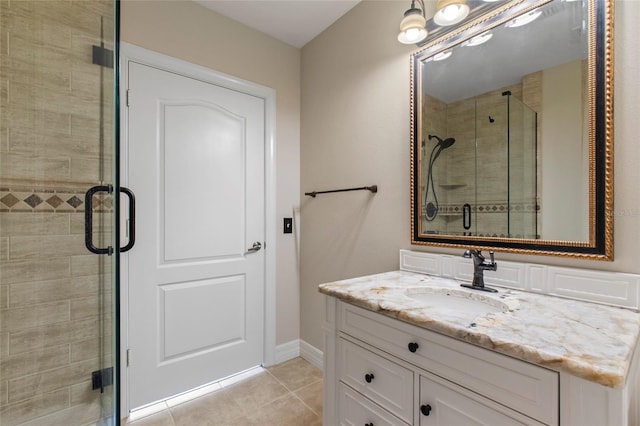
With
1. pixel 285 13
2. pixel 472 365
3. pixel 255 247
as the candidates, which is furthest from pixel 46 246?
pixel 285 13

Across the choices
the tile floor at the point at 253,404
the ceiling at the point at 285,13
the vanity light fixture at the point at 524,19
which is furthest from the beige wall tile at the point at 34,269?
the vanity light fixture at the point at 524,19

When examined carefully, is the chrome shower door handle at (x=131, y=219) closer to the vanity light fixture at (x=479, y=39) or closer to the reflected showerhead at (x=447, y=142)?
the reflected showerhead at (x=447, y=142)

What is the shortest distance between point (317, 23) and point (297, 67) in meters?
0.39

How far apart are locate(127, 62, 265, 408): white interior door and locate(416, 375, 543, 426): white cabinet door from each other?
59.3 inches

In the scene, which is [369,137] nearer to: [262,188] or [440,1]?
[440,1]

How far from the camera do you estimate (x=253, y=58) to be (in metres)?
2.13

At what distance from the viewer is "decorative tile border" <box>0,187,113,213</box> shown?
1253 millimetres

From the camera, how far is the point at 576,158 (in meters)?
1.05

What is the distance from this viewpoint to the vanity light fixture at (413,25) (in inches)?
53.5

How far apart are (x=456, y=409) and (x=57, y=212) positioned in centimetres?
182

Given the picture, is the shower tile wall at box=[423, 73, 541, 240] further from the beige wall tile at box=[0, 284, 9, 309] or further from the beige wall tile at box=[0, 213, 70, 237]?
the beige wall tile at box=[0, 284, 9, 309]

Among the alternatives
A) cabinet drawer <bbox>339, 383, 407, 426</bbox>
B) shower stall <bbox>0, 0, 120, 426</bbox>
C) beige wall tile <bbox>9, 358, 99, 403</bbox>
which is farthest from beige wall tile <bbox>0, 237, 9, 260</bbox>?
cabinet drawer <bbox>339, 383, 407, 426</bbox>

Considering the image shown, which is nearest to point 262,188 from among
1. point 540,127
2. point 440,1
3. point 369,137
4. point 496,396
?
point 369,137

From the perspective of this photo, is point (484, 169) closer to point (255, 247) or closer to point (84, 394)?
point (255, 247)
